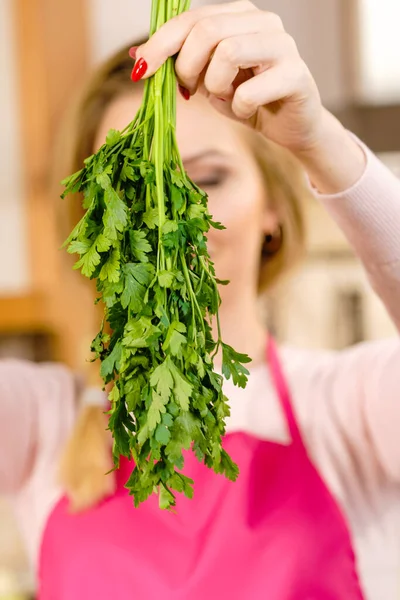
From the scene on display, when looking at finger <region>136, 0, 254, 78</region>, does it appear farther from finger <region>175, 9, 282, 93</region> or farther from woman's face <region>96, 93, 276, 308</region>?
woman's face <region>96, 93, 276, 308</region>

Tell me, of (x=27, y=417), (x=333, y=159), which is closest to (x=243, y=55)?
(x=333, y=159)

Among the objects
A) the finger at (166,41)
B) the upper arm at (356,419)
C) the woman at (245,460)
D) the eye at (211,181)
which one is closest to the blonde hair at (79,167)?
the woman at (245,460)

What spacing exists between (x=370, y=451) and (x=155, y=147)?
0.60 meters

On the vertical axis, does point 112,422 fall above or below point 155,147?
below

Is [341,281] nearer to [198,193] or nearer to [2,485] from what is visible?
[2,485]

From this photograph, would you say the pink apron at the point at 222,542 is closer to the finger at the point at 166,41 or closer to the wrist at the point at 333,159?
the wrist at the point at 333,159

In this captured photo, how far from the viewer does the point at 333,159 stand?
0.74 m

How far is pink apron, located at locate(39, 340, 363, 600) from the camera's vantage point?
0.90m

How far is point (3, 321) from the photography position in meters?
1.99

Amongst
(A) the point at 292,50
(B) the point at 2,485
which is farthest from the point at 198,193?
(B) the point at 2,485

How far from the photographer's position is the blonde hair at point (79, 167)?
981mm

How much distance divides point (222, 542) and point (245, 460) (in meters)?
0.10

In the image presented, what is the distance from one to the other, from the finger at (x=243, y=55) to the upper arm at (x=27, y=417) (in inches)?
23.1

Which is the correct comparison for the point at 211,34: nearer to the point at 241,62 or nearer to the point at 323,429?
the point at 241,62
